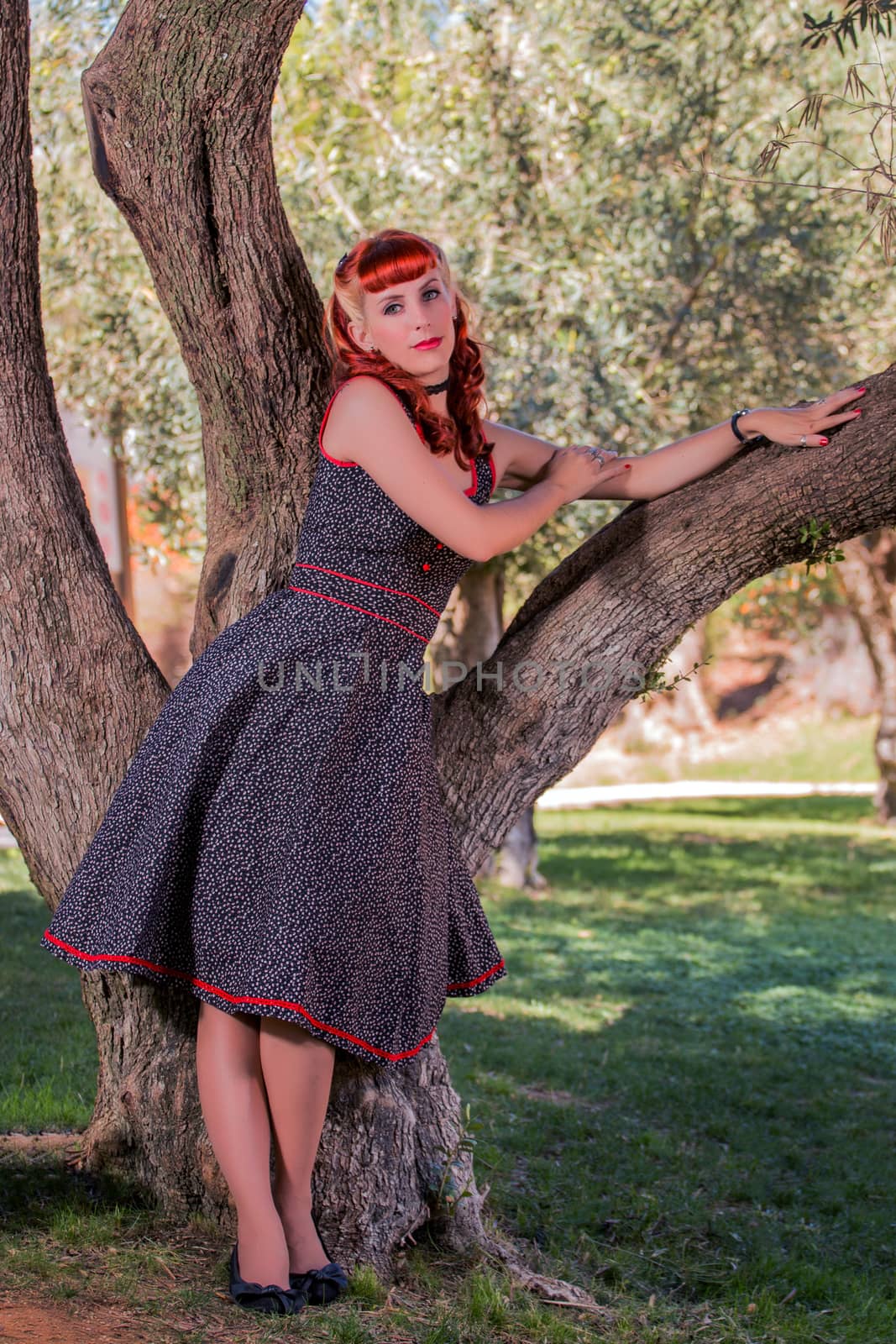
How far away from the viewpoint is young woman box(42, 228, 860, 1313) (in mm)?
2422

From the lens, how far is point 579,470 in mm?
2736

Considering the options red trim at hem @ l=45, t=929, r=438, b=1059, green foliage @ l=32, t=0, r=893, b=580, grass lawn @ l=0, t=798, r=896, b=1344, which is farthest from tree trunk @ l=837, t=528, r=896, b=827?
red trim at hem @ l=45, t=929, r=438, b=1059

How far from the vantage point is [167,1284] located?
8.37 ft

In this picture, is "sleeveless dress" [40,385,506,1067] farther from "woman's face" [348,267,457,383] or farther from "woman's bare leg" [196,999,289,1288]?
"woman's face" [348,267,457,383]

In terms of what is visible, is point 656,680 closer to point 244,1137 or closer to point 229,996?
point 229,996

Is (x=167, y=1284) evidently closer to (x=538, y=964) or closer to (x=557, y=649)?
(x=557, y=649)

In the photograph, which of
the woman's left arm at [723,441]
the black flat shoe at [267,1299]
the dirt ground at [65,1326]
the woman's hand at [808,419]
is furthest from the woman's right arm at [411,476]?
the dirt ground at [65,1326]

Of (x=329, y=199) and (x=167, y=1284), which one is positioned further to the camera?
(x=329, y=199)

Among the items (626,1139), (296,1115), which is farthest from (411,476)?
(626,1139)

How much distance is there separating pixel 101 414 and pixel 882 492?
7724 mm

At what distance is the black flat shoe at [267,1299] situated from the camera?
2.43m

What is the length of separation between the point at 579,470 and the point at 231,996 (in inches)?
50.1

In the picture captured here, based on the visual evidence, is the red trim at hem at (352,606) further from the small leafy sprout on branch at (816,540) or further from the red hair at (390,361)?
the small leafy sprout on branch at (816,540)

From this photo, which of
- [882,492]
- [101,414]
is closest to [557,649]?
[882,492]
